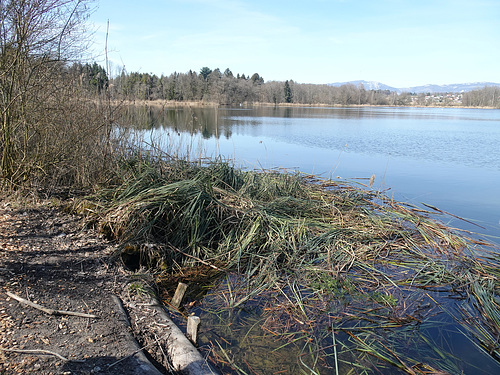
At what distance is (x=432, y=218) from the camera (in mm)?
7410

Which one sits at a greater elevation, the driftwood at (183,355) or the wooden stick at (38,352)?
the wooden stick at (38,352)

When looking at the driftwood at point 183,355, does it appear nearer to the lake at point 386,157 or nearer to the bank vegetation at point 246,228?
the bank vegetation at point 246,228

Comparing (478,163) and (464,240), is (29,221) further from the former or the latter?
(478,163)

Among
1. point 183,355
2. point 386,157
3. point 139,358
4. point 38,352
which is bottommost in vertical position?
point 183,355

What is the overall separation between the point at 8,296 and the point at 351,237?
4.62 m

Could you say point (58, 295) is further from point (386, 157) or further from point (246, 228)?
point (386, 157)

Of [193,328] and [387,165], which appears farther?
[387,165]

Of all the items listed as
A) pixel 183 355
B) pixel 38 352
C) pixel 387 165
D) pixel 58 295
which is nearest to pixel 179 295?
pixel 183 355

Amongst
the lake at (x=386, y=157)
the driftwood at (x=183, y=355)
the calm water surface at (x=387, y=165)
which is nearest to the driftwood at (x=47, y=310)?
the driftwood at (x=183, y=355)

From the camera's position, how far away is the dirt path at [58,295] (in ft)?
8.87

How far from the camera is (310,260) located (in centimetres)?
512

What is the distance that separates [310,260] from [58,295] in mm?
3273

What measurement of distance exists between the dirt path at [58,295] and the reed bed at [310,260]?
0.55 meters

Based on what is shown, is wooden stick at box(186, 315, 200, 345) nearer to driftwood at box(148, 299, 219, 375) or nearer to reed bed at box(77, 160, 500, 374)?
driftwood at box(148, 299, 219, 375)
